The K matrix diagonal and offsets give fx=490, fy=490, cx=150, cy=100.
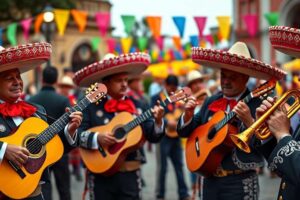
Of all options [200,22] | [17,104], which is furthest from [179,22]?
[17,104]

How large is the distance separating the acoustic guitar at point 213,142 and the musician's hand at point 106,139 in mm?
751

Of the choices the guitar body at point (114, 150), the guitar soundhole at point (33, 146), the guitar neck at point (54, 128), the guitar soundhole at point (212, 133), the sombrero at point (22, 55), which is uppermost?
the sombrero at point (22, 55)

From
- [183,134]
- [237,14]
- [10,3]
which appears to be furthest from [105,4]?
[183,134]

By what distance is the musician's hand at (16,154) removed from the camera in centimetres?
352

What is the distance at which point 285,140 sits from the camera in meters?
2.86

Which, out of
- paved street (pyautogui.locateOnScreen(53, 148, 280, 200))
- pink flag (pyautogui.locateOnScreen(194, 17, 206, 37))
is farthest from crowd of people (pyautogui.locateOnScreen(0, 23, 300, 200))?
pink flag (pyautogui.locateOnScreen(194, 17, 206, 37))

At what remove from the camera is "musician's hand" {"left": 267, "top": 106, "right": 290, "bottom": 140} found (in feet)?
9.48

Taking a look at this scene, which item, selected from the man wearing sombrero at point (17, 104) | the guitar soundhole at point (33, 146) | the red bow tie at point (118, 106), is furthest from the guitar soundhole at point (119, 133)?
A: the guitar soundhole at point (33, 146)

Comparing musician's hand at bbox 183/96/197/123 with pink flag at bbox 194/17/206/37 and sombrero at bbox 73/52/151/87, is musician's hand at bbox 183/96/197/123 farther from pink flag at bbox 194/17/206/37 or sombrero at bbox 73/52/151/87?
pink flag at bbox 194/17/206/37

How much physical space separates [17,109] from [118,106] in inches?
55.4

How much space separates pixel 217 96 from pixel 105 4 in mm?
30077

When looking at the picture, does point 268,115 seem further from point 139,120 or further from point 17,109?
point 139,120

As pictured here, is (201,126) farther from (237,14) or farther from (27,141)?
(237,14)

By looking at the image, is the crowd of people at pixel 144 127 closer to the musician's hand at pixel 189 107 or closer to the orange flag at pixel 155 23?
the musician's hand at pixel 189 107
